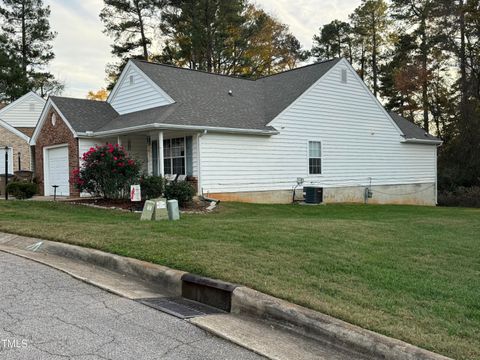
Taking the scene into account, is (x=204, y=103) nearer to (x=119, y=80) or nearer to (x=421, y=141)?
(x=119, y=80)

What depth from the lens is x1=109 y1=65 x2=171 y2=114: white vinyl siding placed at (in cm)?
1811

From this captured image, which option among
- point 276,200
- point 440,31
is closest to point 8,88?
point 276,200

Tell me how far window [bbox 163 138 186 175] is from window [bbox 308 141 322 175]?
233 inches

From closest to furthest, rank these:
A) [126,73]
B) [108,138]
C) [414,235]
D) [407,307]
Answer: [407,307], [414,235], [108,138], [126,73]

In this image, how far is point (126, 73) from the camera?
19781 mm

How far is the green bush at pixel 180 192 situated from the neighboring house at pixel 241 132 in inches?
40.4

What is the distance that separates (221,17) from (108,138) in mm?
19186

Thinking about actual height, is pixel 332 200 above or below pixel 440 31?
below

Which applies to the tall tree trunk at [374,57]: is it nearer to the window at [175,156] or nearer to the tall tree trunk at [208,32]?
the tall tree trunk at [208,32]

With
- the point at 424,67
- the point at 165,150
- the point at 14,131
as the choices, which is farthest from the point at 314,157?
the point at 424,67

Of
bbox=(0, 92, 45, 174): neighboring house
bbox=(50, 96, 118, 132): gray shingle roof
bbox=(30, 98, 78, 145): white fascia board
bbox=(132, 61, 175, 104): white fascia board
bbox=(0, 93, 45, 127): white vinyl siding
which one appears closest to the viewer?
bbox=(132, 61, 175, 104): white fascia board

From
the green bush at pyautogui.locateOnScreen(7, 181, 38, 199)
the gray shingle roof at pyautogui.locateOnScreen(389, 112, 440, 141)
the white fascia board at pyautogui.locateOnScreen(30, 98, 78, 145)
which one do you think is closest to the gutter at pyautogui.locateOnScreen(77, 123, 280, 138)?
the white fascia board at pyautogui.locateOnScreen(30, 98, 78, 145)

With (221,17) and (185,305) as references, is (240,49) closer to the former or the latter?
(221,17)

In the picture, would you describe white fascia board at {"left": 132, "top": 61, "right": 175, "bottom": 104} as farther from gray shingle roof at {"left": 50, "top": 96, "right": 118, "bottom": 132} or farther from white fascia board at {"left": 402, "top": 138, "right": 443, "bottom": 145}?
white fascia board at {"left": 402, "top": 138, "right": 443, "bottom": 145}
